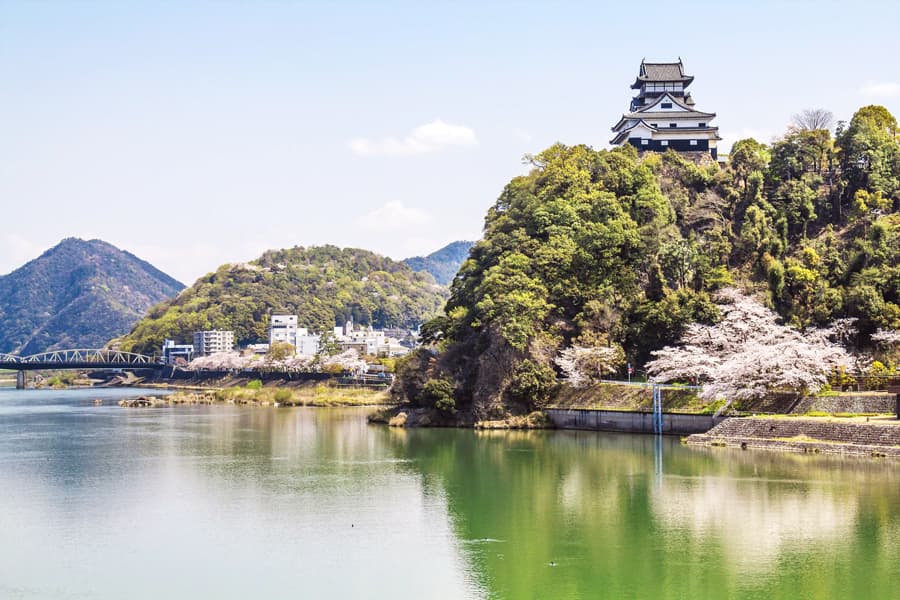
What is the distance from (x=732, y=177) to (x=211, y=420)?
41331 millimetres

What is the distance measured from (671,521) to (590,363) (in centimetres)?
2766

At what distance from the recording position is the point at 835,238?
5956cm

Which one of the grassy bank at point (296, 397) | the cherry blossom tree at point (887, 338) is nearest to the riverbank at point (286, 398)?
the grassy bank at point (296, 397)

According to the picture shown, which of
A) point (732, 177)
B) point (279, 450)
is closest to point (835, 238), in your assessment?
point (732, 177)

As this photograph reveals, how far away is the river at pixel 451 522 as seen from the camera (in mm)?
21969

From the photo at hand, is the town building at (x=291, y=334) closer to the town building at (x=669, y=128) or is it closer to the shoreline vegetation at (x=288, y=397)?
the shoreline vegetation at (x=288, y=397)

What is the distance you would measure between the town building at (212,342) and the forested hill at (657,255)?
267 feet

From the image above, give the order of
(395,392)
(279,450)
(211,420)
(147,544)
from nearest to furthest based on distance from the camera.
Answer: (147,544) → (279,450) → (395,392) → (211,420)

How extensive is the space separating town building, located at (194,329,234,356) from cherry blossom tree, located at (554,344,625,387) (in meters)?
95.7

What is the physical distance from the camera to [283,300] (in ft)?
510

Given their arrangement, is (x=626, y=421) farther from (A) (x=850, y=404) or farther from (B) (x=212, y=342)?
(B) (x=212, y=342)

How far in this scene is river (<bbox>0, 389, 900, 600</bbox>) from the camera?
72.1ft

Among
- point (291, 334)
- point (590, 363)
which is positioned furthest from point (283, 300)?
point (590, 363)

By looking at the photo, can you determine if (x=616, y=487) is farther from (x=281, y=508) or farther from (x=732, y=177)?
(x=732, y=177)
